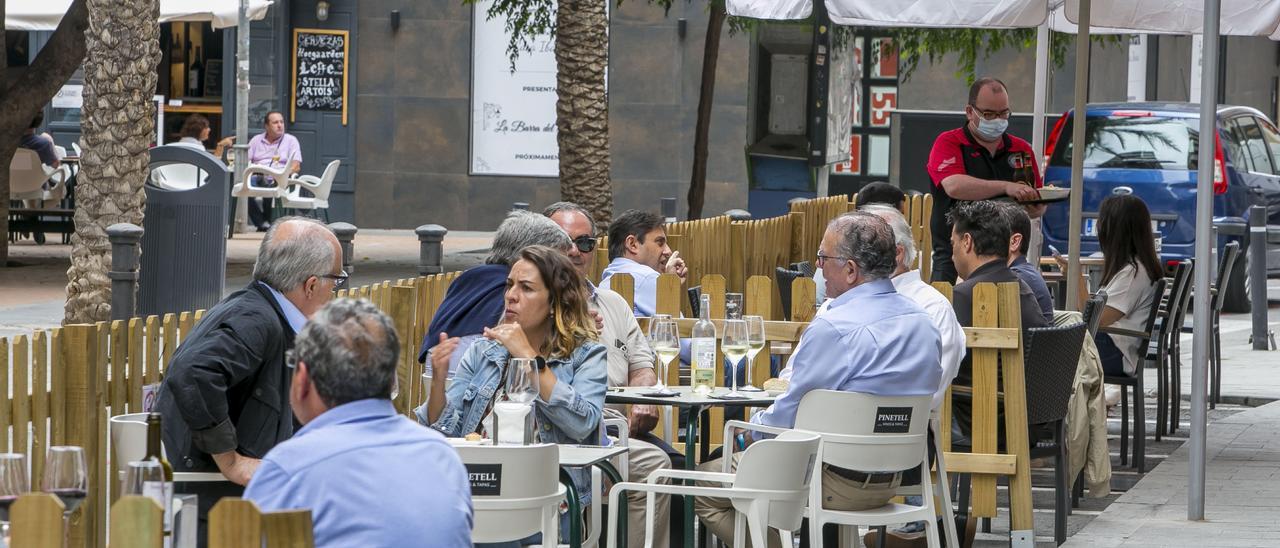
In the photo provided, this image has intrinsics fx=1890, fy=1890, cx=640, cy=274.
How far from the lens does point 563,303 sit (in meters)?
5.81

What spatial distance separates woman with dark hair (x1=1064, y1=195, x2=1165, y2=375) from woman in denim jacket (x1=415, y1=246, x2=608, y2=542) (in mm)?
4472

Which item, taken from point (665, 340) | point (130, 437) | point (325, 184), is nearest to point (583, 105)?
point (325, 184)

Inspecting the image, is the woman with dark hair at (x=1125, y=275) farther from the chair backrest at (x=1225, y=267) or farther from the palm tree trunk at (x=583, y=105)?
the palm tree trunk at (x=583, y=105)

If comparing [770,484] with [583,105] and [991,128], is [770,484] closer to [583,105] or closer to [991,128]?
[991,128]

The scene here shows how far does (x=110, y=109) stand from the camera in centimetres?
1333

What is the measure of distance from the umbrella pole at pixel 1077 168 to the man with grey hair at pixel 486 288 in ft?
14.0

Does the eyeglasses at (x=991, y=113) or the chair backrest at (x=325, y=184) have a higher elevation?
the eyeglasses at (x=991, y=113)

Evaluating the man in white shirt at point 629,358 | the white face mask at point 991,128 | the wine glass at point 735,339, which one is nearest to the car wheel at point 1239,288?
the white face mask at point 991,128

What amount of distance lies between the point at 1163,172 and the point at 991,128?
6.20 m

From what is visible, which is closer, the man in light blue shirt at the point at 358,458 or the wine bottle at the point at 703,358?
the man in light blue shirt at the point at 358,458

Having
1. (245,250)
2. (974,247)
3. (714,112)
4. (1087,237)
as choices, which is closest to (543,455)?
(974,247)

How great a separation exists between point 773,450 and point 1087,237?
11284 millimetres

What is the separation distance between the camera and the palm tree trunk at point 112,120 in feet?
43.4

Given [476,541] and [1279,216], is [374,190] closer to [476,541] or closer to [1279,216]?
[1279,216]
